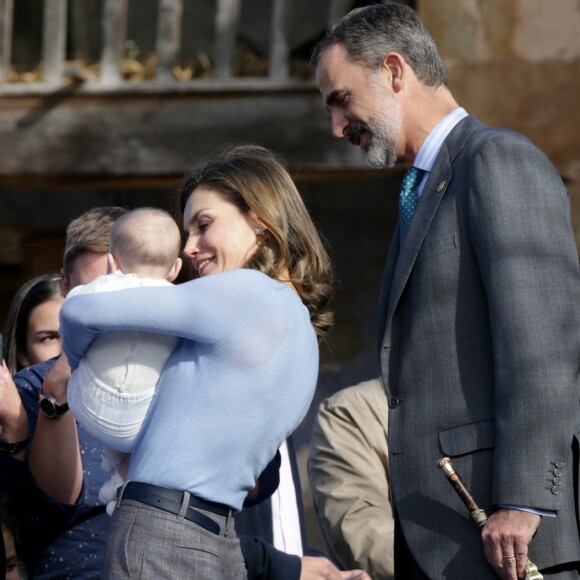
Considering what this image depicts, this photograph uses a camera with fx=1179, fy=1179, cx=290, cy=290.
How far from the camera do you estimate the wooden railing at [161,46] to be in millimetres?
6520

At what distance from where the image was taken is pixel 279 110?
6.47m

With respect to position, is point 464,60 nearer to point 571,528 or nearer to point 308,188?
point 308,188

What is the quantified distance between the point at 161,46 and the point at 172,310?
14.5 feet

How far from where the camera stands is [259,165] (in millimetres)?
2875

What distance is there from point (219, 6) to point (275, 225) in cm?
403

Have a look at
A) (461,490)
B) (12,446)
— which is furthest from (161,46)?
(461,490)

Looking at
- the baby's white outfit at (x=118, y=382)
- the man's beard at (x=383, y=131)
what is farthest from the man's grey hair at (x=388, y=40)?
the baby's white outfit at (x=118, y=382)

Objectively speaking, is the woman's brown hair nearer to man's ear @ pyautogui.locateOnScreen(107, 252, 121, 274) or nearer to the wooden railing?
man's ear @ pyautogui.locateOnScreen(107, 252, 121, 274)

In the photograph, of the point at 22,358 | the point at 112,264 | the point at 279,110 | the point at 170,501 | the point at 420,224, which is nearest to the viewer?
the point at 170,501

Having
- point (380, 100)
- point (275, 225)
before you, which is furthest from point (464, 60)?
point (275, 225)

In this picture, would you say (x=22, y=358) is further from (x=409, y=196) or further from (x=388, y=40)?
(x=388, y=40)

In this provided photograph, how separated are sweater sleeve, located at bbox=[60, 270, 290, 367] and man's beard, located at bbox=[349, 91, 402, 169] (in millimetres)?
744

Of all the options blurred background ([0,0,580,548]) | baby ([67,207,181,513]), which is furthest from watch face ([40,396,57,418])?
blurred background ([0,0,580,548])

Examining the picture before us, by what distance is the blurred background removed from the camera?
20.4 ft
